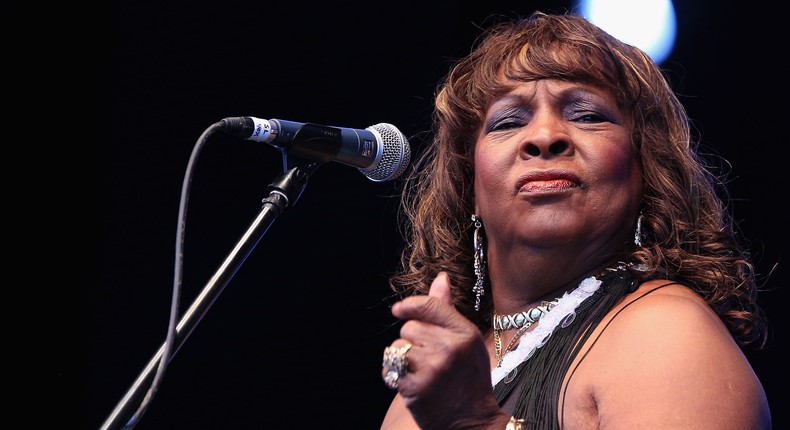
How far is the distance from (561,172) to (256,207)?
178 cm

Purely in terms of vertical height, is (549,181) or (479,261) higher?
(549,181)

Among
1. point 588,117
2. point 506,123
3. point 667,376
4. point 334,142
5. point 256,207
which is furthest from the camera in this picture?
point 256,207

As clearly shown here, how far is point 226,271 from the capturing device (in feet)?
5.58

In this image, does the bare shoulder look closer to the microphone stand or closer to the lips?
the lips

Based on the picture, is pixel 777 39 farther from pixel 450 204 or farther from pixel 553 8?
pixel 450 204

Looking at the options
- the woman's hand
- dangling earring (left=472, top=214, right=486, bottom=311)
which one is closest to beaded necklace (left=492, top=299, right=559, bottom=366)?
dangling earring (left=472, top=214, right=486, bottom=311)

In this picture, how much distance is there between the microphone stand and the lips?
490 mm

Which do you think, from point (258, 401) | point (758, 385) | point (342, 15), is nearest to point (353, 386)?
point (258, 401)

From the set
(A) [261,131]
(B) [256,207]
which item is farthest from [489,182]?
(B) [256,207]

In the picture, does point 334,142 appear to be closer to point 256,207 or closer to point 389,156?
point 389,156

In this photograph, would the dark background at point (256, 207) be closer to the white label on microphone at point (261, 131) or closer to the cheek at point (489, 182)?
A: the cheek at point (489, 182)

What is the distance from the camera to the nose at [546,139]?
2.08 metres

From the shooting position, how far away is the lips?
2.03 meters

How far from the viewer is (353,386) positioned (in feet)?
11.1
